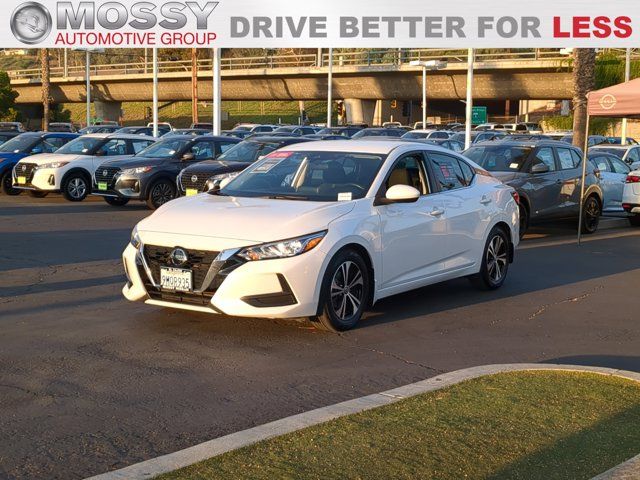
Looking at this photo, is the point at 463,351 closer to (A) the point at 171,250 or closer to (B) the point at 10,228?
(A) the point at 171,250

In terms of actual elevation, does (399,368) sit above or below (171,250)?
below

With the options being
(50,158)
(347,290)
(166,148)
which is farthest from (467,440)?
(50,158)

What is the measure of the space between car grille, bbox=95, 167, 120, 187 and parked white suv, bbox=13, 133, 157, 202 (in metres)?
1.56

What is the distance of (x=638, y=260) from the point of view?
1431 cm

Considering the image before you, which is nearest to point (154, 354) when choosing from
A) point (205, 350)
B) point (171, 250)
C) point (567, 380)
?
point (205, 350)

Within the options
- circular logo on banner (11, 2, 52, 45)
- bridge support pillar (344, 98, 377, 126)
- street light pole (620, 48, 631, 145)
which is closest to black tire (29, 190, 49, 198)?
circular logo on banner (11, 2, 52, 45)

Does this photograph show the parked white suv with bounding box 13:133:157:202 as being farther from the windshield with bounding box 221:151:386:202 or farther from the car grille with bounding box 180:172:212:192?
the windshield with bounding box 221:151:386:202

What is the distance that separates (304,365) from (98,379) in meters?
1.54

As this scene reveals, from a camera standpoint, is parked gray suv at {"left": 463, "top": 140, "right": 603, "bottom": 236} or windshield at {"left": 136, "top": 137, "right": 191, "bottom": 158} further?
windshield at {"left": 136, "top": 137, "right": 191, "bottom": 158}

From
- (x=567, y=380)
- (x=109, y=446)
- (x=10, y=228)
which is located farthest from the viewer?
(x=10, y=228)

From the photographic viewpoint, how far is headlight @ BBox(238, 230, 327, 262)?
26.7 ft

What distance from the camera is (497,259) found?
442 inches

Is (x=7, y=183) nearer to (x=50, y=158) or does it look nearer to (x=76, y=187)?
(x=50, y=158)

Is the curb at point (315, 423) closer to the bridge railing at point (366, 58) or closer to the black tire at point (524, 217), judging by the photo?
the black tire at point (524, 217)
